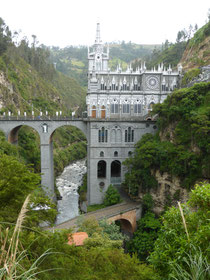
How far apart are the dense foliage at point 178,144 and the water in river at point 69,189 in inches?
394

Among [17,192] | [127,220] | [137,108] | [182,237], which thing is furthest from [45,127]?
[182,237]

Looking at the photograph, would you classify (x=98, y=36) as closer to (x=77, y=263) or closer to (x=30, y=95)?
(x=30, y=95)

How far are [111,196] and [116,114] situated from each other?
14.8m

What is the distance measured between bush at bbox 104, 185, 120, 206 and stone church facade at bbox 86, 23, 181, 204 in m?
2.57

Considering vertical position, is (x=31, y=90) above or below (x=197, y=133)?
above

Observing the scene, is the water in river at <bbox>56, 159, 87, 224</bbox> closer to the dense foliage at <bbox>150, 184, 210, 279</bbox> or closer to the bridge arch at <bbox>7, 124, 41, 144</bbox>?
the bridge arch at <bbox>7, 124, 41, 144</bbox>

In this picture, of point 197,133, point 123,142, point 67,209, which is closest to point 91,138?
point 123,142

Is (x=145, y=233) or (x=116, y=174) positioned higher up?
(x=116, y=174)

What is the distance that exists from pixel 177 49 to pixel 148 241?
7006cm

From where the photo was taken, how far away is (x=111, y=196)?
3338 centimetres

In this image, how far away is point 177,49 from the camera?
78875 millimetres

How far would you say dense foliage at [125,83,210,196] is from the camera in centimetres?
2597

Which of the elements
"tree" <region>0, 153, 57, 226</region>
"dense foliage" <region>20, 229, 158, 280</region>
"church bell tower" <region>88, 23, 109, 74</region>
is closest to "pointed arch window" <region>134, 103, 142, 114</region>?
"church bell tower" <region>88, 23, 109, 74</region>

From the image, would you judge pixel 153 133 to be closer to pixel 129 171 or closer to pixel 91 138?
pixel 129 171
